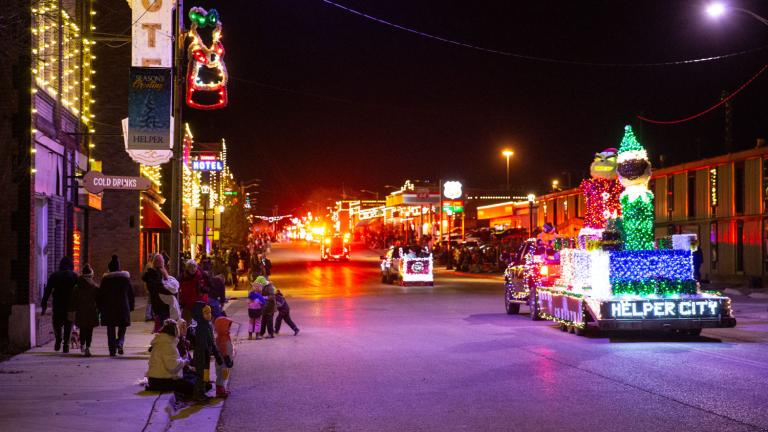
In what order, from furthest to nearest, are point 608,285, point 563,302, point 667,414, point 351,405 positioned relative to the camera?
1. point 563,302
2. point 608,285
3. point 351,405
4. point 667,414

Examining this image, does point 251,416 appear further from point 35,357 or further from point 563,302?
point 563,302

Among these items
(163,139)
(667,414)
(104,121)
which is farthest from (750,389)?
(104,121)

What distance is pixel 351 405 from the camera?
394 inches

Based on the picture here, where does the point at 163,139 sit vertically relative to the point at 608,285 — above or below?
above

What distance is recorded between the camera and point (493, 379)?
1182 centimetres

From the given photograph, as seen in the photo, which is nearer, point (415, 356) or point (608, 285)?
point (415, 356)

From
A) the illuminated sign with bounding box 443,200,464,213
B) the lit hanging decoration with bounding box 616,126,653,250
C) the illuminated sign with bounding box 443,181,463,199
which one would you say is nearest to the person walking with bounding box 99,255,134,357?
the lit hanging decoration with bounding box 616,126,653,250

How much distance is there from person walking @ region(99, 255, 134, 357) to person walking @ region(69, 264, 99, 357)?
148 millimetres

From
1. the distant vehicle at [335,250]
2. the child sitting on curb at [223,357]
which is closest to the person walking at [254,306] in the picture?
the child sitting on curb at [223,357]

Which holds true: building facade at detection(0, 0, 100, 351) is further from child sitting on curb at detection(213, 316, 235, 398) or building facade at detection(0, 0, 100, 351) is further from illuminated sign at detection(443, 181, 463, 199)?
illuminated sign at detection(443, 181, 463, 199)

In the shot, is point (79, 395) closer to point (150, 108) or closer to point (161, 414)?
point (161, 414)

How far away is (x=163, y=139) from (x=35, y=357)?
174 inches

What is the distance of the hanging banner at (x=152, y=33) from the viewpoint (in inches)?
904

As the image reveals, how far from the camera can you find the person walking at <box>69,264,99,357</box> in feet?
47.6
